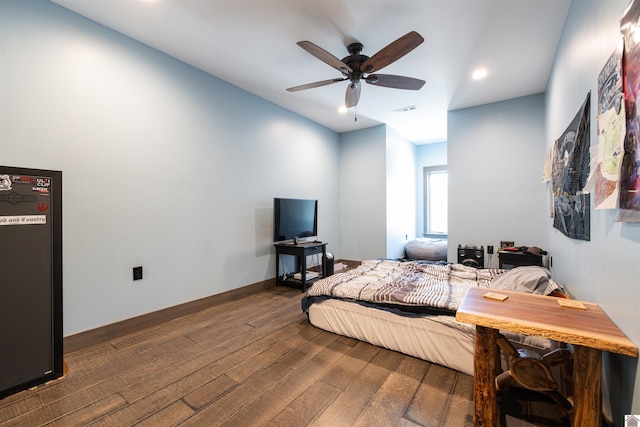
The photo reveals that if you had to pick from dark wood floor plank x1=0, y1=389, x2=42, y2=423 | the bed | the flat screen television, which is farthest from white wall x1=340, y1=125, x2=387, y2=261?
dark wood floor plank x1=0, y1=389, x2=42, y2=423

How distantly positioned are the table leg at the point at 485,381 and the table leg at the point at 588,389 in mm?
299

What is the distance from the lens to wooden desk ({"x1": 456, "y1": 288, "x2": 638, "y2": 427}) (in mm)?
1100

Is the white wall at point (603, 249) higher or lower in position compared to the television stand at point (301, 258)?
higher

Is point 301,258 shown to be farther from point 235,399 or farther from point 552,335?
point 552,335

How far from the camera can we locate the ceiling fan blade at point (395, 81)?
264cm

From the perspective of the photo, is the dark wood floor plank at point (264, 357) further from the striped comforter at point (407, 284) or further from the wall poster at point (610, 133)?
the wall poster at point (610, 133)

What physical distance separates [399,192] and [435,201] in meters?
1.48

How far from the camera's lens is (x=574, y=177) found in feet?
6.39

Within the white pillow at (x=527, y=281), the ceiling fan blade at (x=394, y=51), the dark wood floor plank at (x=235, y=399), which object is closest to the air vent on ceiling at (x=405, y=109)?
the ceiling fan blade at (x=394, y=51)

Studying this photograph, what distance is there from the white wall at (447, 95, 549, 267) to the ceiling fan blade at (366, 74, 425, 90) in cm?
212

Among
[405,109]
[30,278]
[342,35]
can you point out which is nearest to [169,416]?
[30,278]

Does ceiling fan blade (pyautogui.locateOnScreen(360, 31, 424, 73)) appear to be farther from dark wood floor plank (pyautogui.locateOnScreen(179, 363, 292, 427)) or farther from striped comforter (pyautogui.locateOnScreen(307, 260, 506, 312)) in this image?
dark wood floor plank (pyautogui.locateOnScreen(179, 363, 292, 427))

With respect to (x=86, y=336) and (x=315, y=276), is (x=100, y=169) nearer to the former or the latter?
(x=86, y=336)

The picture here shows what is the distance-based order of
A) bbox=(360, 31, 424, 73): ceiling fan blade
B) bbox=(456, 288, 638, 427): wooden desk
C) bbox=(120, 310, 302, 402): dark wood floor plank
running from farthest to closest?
1. bbox=(360, 31, 424, 73): ceiling fan blade
2. bbox=(120, 310, 302, 402): dark wood floor plank
3. bbox=(456, 288, 638, 427): wooden desk
